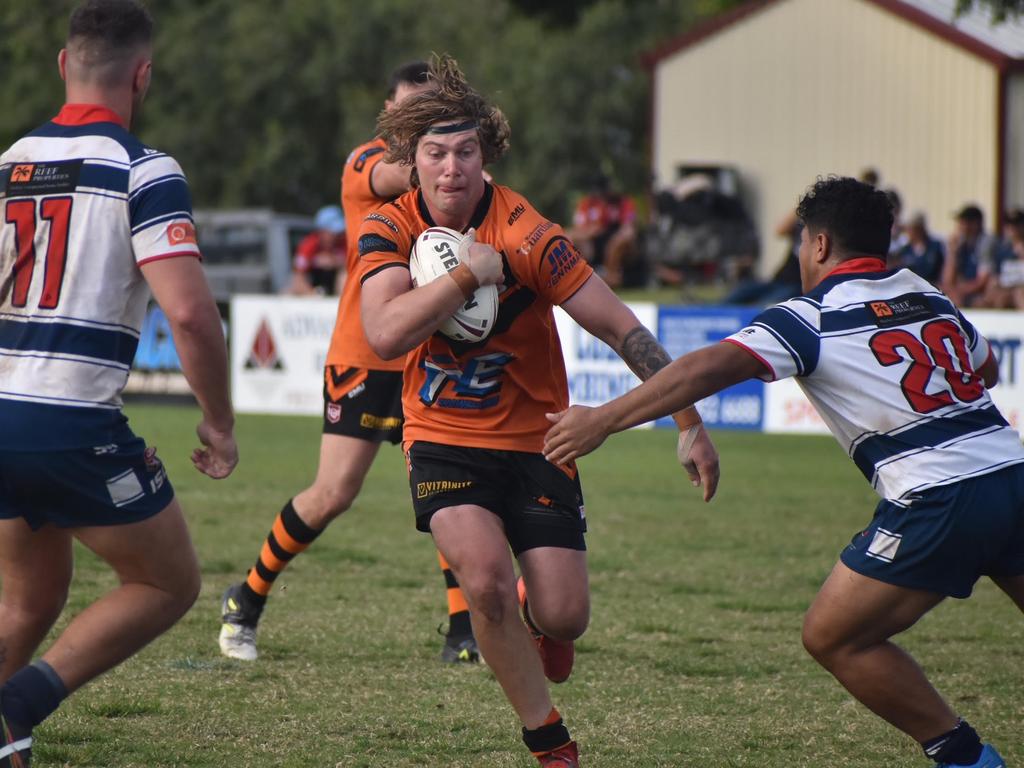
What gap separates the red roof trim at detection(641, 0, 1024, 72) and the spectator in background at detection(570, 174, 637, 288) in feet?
22.6

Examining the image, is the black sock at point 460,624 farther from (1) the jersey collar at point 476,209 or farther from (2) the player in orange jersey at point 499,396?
(1) the jersey collar at point 476,209

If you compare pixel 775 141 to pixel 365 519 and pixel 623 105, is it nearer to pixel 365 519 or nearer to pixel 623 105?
pixel 623 105

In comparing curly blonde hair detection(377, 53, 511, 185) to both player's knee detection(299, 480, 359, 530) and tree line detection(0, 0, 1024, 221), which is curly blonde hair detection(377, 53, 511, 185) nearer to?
player's knee detection(299, 480, 359, 530)

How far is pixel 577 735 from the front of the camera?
17.2ft

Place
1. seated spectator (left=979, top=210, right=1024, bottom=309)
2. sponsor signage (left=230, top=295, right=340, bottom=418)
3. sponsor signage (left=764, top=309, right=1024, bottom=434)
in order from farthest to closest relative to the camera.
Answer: sponsor signage (left=230, top=295, right=340, bottom=418) < seated spectator (left=979, top=210, right=1024, bottom=309) < sponsor signage (left=764, top=309, right=1024, bottom=434)

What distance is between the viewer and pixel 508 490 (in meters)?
4.81

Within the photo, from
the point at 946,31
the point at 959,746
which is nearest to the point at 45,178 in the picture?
the point at 959,746

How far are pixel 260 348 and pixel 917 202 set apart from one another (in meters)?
14.3

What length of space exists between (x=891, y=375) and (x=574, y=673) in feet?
8.11

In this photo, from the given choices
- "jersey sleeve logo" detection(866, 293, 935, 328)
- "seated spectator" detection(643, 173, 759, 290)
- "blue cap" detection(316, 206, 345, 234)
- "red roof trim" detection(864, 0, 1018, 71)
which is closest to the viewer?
"jersey sleeve logo" detection(866, 293, 935, 328)

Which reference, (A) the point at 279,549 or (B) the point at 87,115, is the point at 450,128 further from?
(A) the point at 279,549

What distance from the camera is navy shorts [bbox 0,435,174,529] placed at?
12.6 ft

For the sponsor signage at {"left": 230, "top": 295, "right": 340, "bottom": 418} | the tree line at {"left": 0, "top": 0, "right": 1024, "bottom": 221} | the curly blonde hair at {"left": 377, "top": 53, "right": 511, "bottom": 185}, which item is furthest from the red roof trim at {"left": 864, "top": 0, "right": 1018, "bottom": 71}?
the curly blonde hair at {"left": 377, "top": 53, "right": 511, "bottom": 185}

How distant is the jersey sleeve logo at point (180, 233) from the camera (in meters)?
3.89
